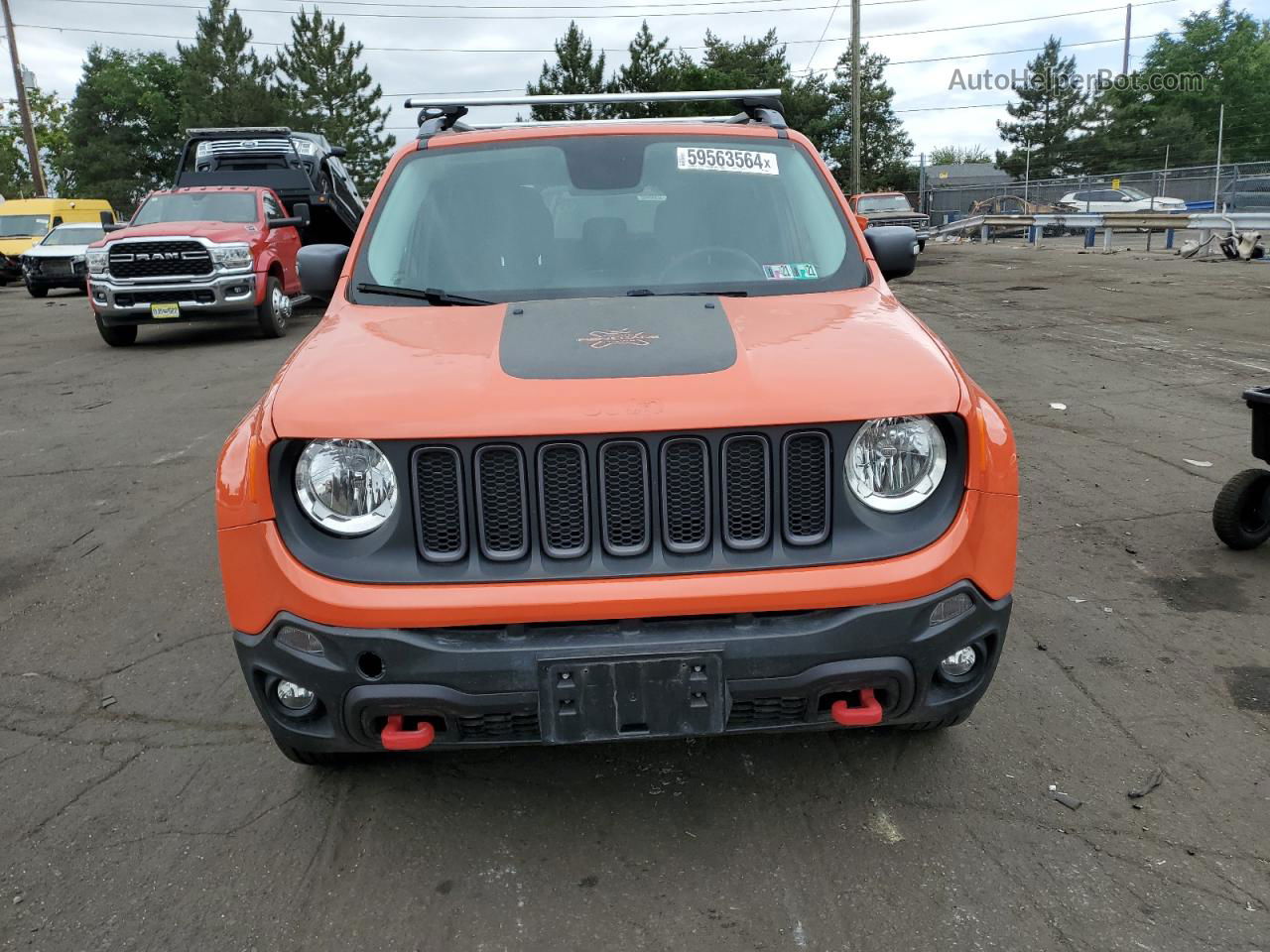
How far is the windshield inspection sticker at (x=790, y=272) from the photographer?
11.6 ft

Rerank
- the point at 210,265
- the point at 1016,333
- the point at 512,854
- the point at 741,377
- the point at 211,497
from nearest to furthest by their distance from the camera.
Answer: the point at 741,377, the point at 512,854, the point at 211,497, the point at 1016,333, the point at 210,265

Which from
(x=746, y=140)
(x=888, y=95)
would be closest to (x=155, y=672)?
(x=746, y=140)

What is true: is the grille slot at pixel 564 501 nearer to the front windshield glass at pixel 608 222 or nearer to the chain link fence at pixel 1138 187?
the front windshield glass at pixel 608 222

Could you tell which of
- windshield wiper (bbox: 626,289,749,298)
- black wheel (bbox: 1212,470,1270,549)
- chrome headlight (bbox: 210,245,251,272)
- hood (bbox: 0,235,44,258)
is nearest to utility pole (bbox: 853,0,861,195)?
hood (bbox: 0,235,44,258)

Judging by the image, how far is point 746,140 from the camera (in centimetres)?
398

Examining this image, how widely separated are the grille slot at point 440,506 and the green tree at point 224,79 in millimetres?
69605

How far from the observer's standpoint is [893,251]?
A: 12.6ft

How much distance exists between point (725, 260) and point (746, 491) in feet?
4.31

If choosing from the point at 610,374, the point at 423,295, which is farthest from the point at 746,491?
the point at 423,295

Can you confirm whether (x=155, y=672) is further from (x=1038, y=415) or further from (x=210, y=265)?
(x=210, y=265)

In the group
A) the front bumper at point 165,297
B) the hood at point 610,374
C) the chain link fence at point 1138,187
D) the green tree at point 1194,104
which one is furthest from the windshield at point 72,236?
the green tree at point 1194,104

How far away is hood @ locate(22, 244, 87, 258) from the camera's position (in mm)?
23375

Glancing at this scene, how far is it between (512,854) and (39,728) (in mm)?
1857

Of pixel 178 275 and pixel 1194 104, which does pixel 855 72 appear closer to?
pixel 178 275
